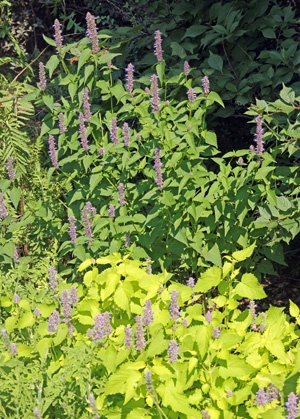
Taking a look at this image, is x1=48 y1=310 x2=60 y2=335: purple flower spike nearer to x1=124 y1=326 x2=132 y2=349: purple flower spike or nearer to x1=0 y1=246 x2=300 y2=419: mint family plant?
x1=0 y1=246 x2=300 y2=419: mint family plant

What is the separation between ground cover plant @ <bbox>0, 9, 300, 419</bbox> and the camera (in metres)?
2.51

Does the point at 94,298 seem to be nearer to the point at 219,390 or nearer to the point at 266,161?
the point at 219,390

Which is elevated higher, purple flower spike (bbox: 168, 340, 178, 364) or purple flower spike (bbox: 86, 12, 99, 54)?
purple flower spike (bbox: 86, 12, 99, 54)

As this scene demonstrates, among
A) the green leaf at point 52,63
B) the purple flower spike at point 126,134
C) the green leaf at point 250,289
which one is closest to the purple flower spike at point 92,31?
the green leaf at point 52,63

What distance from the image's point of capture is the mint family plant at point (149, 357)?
2.42m

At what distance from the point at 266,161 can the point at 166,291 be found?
1.16m

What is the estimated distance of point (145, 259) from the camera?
367 cm

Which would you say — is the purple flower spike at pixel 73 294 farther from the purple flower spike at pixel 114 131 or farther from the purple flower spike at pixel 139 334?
the purple flower spike at pixel 114 131

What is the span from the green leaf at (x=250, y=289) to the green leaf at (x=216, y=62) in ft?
5.69

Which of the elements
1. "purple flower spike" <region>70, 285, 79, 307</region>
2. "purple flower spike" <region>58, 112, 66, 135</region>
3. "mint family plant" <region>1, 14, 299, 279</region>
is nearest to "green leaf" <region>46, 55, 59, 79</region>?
"mint family plant" <region>1, 14, 299, 279</region>

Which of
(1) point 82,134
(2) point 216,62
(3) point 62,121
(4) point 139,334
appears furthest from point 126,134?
(4) point 139,334

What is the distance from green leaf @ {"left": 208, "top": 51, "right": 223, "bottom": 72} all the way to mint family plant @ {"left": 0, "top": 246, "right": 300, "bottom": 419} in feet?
5.45

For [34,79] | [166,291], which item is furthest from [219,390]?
[34,79]

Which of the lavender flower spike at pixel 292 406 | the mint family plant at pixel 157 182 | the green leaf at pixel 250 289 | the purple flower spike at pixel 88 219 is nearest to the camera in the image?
the lavender flower spike at pixel 292 406
